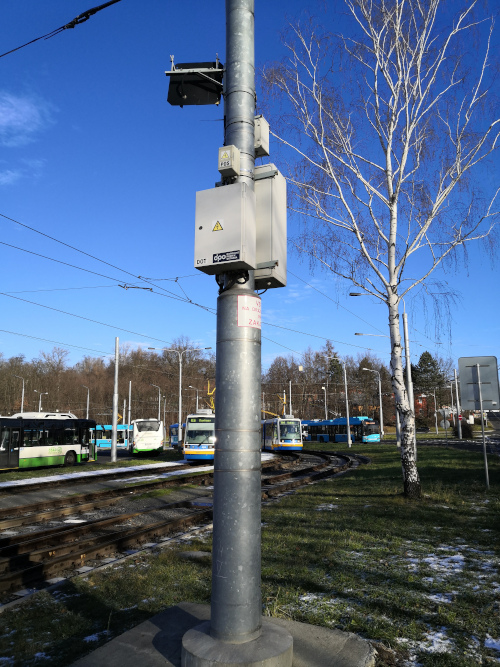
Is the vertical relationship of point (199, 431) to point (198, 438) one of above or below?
above

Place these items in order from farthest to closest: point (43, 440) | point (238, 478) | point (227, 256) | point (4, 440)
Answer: point (43, 440) → point (4, 440) → point (227, 256) → point (238, 478)

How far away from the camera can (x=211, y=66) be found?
4246mm

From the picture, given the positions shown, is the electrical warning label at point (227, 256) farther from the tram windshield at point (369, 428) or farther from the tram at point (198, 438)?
the tram windshield at point (369, 428)

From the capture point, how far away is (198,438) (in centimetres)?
3033

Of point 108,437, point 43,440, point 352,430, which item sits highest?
point 43,440

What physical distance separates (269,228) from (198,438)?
27.6 metres

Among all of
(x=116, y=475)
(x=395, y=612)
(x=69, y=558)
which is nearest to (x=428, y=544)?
(x=395, y=612)

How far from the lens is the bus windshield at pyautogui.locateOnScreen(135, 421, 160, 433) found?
39.0m

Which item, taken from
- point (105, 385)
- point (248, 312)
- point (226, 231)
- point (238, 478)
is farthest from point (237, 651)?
point (105, 385)

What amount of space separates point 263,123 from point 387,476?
16712mm

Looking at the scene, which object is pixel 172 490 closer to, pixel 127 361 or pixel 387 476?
pixel 387 476

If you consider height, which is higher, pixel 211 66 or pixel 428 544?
pixel 211 66

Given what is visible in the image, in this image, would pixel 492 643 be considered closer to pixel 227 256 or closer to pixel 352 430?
pixel 227 256

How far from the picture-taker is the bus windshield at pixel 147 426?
128 feet
